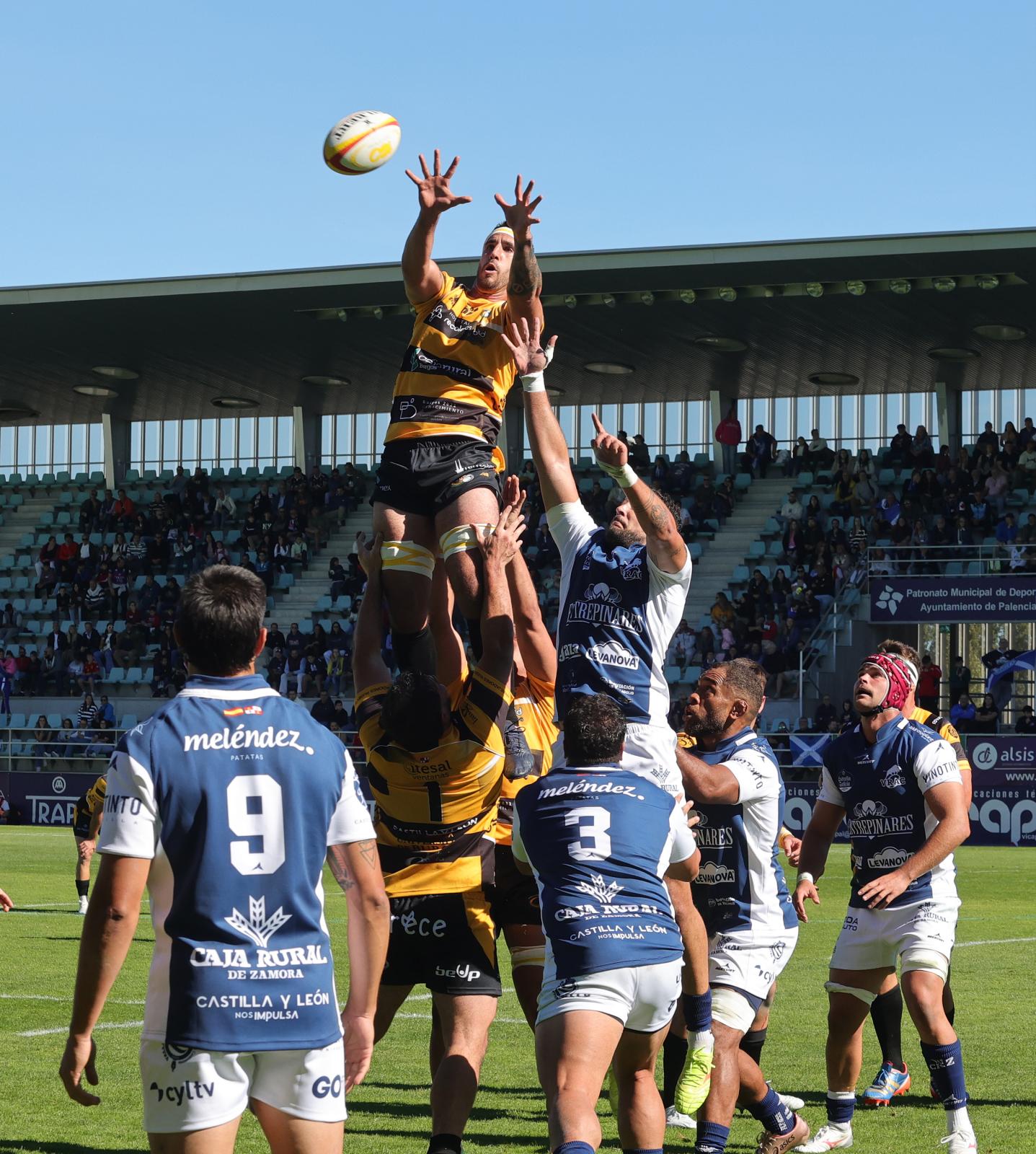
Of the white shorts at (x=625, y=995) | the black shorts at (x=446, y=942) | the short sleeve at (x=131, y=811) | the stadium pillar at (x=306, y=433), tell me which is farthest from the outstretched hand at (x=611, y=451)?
the stadium pillar at (x=306, y=433)

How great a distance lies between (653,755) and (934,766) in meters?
1.65

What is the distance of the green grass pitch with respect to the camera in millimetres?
7473

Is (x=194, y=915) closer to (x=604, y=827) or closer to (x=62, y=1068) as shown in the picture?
(x=62, y=1068)

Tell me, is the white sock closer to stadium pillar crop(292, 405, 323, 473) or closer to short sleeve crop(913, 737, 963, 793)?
short sleeve crop(913, 737, 963, 793)

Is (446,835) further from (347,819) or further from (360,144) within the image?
(360,144)

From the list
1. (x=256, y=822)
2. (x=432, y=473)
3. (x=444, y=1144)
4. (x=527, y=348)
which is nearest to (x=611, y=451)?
(x=527, y=348)

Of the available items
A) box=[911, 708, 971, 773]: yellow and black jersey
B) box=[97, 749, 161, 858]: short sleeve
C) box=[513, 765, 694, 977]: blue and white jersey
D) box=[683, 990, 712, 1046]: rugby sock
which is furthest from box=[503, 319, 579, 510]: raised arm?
box=[97, 749, 161, 858]: short sleeve

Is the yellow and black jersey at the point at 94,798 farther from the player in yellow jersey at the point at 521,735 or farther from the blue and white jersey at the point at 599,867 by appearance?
the blue and white jersey at the point at 599,867

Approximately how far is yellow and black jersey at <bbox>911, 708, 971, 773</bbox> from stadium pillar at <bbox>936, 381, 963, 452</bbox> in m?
28.0

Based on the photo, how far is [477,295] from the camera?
794cm

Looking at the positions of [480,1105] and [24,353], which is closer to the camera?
[480,1105]

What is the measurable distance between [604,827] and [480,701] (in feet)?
3.63

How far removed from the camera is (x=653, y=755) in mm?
6629

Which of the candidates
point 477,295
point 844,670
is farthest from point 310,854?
point 844,670
